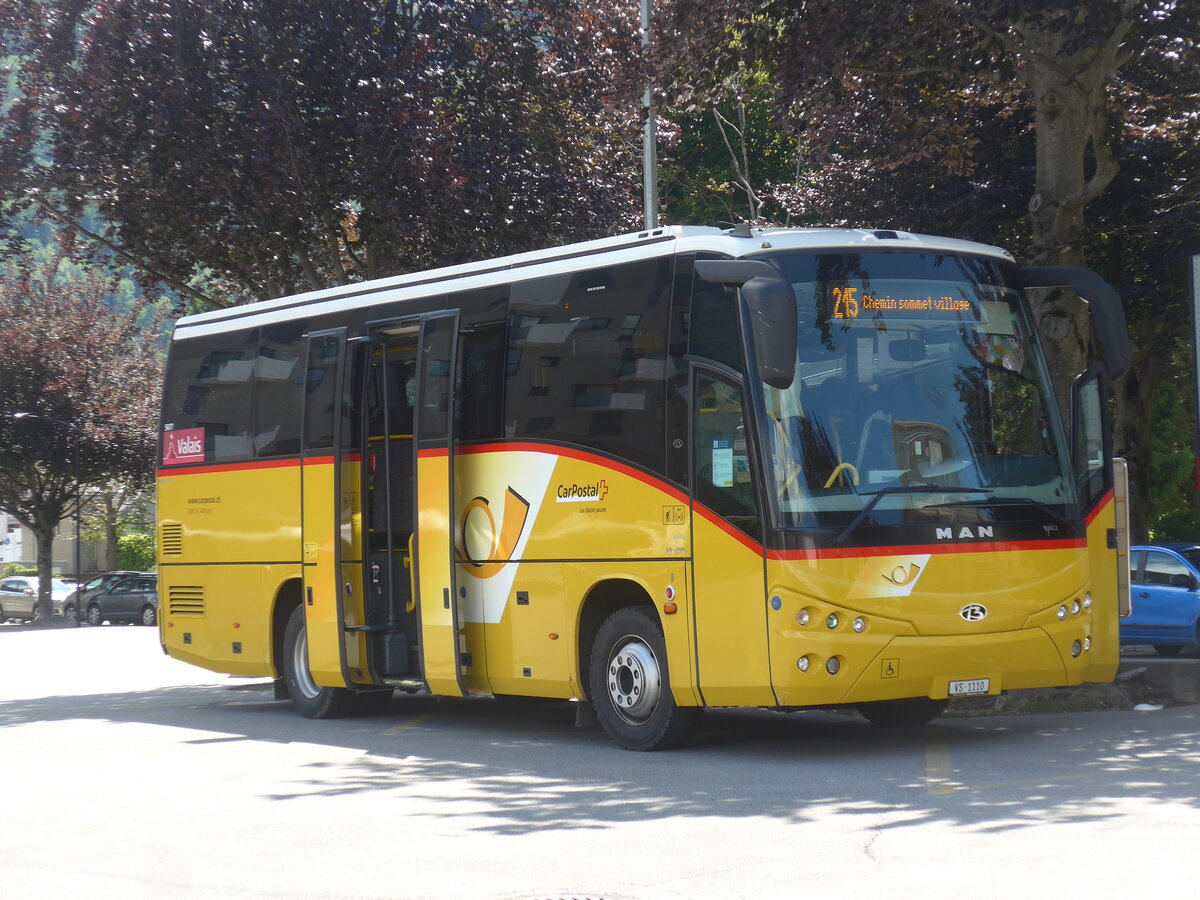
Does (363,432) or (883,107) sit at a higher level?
(883,107)

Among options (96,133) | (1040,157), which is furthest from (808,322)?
(96,133)

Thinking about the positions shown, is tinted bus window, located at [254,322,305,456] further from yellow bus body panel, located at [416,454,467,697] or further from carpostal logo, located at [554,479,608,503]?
carpostal logo, located at [554,479,608,503]

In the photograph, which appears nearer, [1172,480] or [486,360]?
[486,360]

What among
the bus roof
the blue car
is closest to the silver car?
the blue car

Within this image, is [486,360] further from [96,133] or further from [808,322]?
[96,133]

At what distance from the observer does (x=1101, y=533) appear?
1173 cm

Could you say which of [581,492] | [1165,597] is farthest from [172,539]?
[1165,597]

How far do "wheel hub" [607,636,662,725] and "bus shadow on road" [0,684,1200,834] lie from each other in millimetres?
311

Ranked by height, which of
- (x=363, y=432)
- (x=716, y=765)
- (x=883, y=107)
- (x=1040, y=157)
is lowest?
(x=716, y=765)

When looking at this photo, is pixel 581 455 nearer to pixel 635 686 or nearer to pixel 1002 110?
pixel 635 686

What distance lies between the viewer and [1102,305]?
1138cm

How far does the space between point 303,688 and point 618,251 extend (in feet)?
18.3

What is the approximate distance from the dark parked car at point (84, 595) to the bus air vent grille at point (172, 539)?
3480 centimetres

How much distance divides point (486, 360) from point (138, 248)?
1090 centimetres
